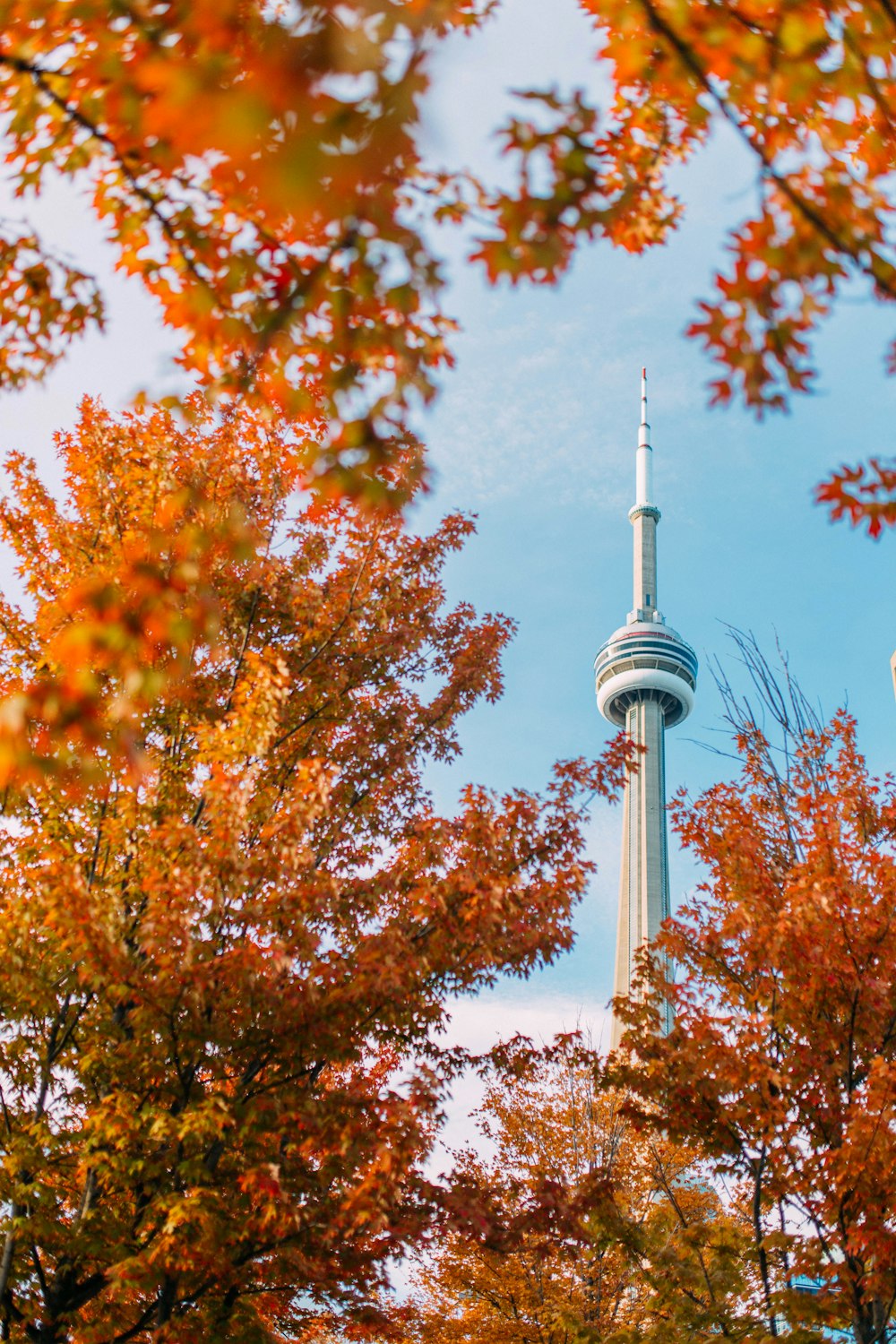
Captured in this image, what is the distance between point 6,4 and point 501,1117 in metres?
18.8

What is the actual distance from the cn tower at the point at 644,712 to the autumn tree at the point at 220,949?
70887 mm

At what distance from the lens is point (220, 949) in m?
6.88

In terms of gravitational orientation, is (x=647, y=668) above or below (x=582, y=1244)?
above

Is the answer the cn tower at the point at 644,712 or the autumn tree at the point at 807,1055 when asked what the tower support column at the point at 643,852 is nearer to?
the cn tower at the point at 644,712

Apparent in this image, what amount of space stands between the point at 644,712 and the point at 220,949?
8284 cm

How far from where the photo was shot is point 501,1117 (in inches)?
729

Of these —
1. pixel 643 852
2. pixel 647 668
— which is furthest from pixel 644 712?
pixel 643 852

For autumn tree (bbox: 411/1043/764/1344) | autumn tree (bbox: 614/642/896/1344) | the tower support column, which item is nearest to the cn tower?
the tower support column

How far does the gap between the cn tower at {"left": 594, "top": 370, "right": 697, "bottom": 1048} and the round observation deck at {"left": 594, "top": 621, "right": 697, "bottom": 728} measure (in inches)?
3.0

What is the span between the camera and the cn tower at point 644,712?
7944 cm

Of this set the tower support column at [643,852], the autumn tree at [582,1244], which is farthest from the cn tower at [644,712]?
the autumn tree at [582,1244]

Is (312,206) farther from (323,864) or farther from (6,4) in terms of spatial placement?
(323,864)

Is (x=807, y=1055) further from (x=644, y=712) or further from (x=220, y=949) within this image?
(x=644, y=712)

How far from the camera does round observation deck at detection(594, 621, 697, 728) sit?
282 feet
